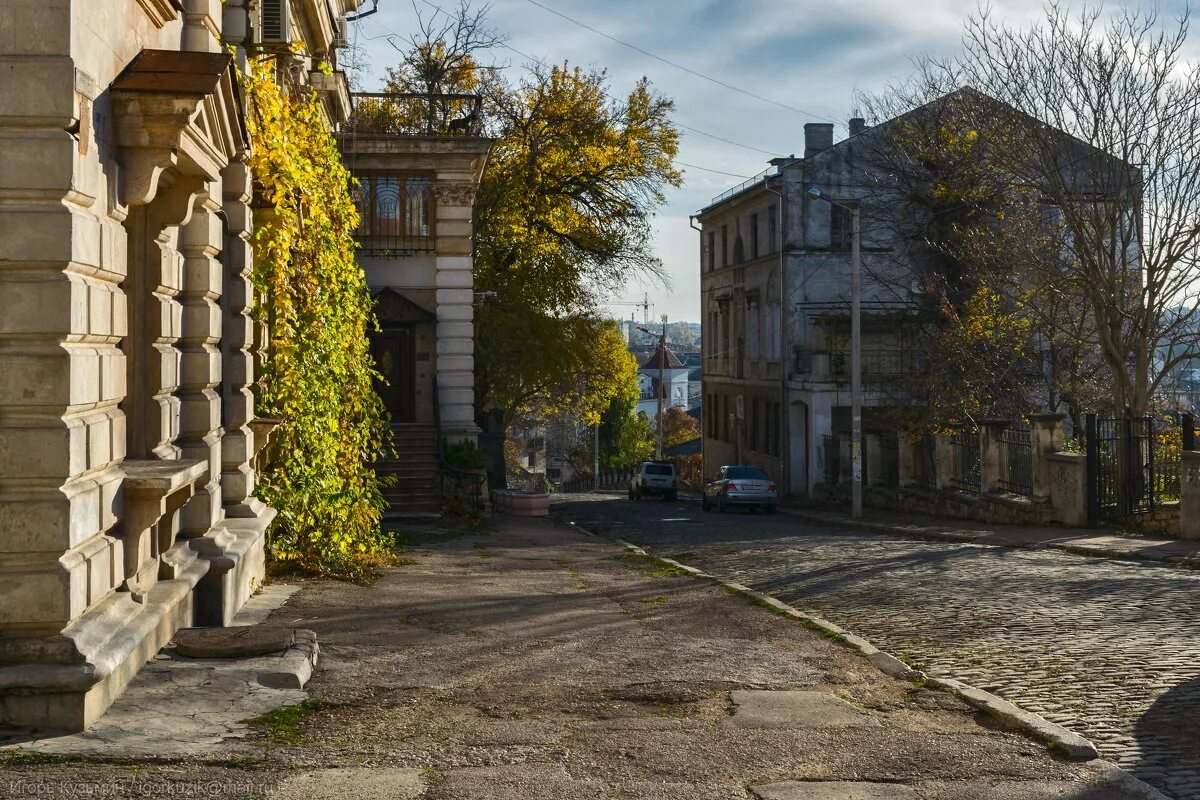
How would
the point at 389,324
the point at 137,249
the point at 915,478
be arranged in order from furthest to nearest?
the point at 915,478
the point at 389,324
the point at 137,249

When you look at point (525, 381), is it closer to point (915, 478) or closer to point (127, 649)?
point (915, 478)

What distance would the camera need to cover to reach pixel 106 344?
302 inches

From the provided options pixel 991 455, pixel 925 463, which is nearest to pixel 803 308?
pixel 925 463

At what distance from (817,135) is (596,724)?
48.2 m

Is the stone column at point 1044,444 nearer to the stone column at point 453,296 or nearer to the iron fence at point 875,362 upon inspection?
the stone column at point 453,296

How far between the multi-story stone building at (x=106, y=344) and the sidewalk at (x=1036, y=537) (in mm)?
13462

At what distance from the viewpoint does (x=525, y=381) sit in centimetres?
3788

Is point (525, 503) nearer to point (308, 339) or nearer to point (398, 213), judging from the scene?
point (398, 213)

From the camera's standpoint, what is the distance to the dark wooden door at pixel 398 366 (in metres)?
29.5

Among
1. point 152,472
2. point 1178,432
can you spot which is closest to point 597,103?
point 1178,432

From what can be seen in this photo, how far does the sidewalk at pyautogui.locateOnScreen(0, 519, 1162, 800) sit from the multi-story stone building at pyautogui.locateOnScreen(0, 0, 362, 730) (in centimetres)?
86

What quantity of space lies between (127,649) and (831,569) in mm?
11799

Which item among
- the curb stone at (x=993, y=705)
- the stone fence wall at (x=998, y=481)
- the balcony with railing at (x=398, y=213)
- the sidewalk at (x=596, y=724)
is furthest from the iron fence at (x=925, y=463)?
the sidewalk at (x=596, y=724)

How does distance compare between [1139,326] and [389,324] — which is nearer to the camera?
[1139,326]
